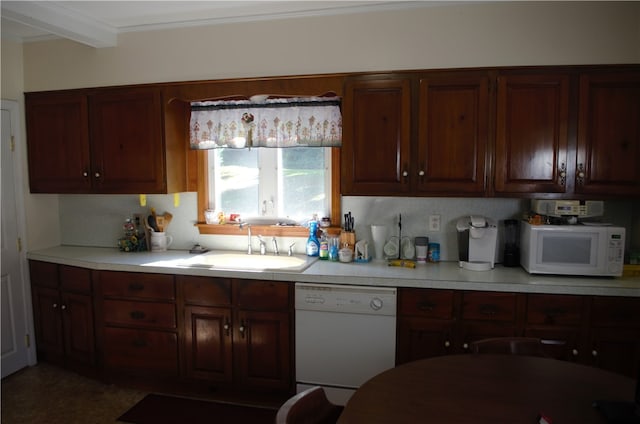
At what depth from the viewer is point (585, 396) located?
1.45 metres

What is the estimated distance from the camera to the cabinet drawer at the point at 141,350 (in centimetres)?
295

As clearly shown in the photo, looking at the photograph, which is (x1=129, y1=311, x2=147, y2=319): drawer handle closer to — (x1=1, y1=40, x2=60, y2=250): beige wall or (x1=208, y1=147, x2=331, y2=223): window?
(x1=208, y1=147, x2=331, y2=223): window

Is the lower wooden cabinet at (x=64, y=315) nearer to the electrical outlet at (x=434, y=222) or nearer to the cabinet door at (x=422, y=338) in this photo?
the cabinet door at (x=422, y=338)

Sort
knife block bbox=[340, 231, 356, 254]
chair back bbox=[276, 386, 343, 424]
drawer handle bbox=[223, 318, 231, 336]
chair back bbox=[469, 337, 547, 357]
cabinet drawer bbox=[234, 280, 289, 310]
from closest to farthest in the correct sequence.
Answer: chair back bbox=[276, 386, 343, 424], chair back bbox=[469, 337, 547, 357], cabinet drawer bbox=[234, 280, 289, 310], drawer handle bbox=[223, 318, 231, 336], knife block bbox=[340, 231, 356, 254]

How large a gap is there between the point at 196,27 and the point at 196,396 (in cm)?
253

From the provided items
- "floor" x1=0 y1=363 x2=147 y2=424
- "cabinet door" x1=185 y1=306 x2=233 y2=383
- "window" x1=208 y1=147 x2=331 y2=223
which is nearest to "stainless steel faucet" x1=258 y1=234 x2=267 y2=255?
"window" x1=208 y1=147 x2=331 y2=223

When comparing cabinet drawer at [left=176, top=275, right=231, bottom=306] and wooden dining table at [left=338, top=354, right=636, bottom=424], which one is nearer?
wooden dining table at [left=338, top=354, right=636, bottom=424]

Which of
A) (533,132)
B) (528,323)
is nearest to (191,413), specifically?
(528,323)

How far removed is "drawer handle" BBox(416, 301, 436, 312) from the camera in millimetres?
2541

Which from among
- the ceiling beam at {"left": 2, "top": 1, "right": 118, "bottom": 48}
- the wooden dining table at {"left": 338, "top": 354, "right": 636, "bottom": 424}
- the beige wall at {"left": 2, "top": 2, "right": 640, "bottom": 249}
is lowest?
the wooden dining table at {"left": 338, "top": 354, "right": 636, "bottom": 424}

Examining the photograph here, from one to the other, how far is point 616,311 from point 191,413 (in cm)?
257

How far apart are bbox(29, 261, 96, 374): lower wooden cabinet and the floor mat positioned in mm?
627

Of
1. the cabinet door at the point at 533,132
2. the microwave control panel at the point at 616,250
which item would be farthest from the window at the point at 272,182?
the microwave control panel at the point at 616,250

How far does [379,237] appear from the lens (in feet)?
10.0
